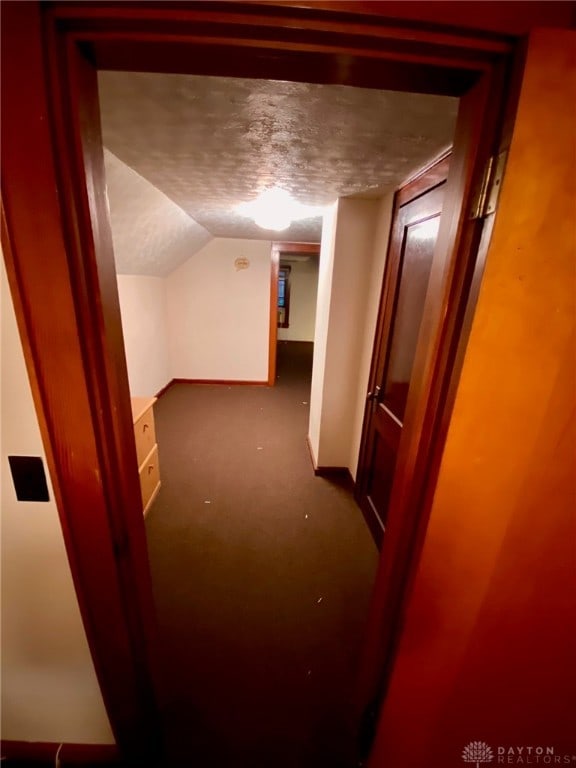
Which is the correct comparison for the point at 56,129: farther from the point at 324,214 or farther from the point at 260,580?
the point at 324,214

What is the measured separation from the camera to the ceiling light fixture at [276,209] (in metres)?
2.07

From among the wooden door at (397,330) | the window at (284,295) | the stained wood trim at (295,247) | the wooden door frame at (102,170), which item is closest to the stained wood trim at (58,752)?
the wooden door frame at (102,170)

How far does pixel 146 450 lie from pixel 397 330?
1.87 metres

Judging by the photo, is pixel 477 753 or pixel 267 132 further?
pixel 267 132

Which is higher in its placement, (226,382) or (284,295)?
(284,295)

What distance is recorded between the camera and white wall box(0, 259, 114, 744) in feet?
2.17

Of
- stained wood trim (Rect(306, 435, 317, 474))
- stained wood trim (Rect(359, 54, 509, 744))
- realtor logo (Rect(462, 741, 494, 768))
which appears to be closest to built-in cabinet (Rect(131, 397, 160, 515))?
stained wood trim (Rect(306, 435, 317, 474))

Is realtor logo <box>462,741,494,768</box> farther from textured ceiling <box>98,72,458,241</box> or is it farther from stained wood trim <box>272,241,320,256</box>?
stained wood trim <box>272,241,320,256</box>

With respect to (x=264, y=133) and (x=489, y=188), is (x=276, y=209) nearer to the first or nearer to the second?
(x=264, y=133)

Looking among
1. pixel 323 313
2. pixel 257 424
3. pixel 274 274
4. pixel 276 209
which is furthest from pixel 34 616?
pixel 274 274

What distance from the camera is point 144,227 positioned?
7.97ft

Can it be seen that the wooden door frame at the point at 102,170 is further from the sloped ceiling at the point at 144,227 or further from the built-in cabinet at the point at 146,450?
the built-in cabinet at the point at 146,450

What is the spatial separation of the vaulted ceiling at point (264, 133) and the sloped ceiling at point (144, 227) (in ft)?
0.10

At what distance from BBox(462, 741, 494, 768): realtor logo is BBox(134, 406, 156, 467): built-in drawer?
6.50 ft
